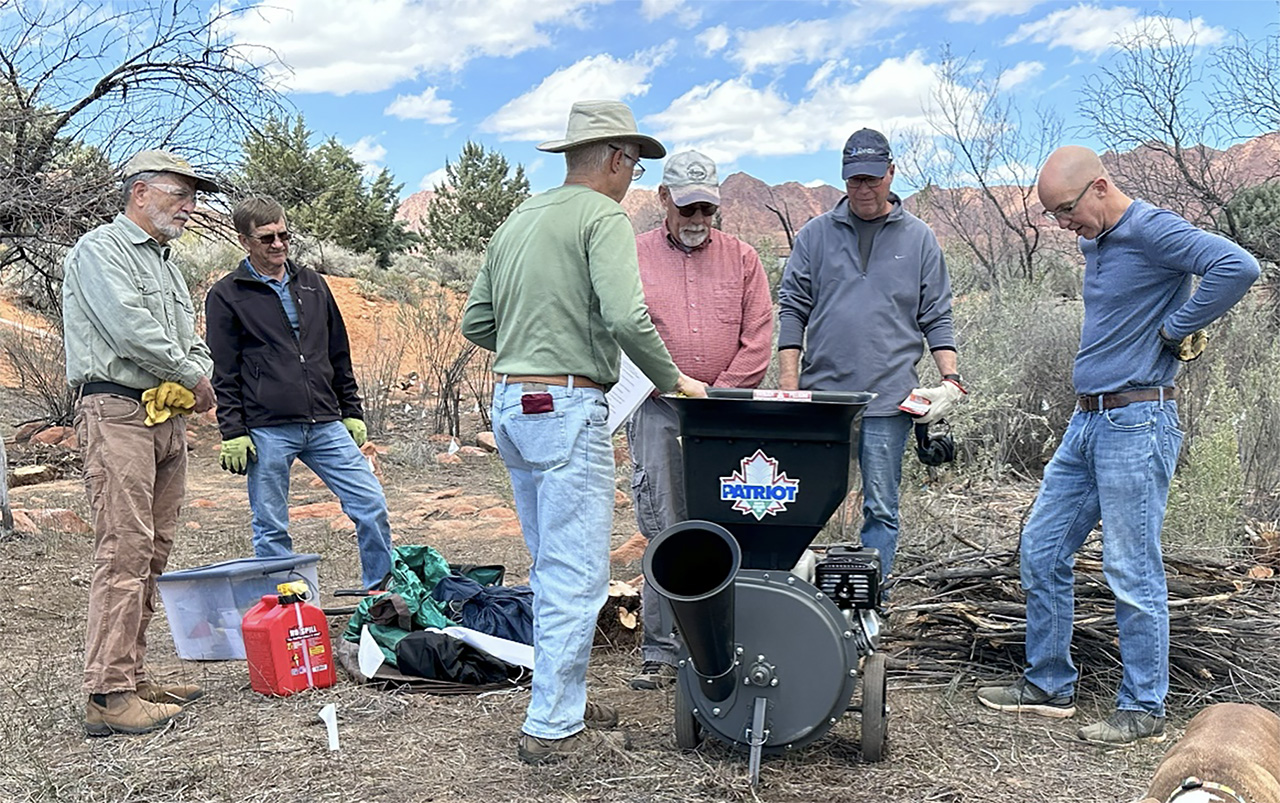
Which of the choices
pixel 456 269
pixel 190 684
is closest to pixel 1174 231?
pixel 190 684

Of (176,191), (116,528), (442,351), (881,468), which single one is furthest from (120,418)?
(442,351)

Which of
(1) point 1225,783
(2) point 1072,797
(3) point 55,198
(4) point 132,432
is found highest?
(3) point 55,198

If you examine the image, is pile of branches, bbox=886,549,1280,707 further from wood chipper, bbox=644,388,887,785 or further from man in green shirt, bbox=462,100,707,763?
man in green shirt, bbox=462,100,707,763

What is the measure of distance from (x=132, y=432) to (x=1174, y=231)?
373 centimetres

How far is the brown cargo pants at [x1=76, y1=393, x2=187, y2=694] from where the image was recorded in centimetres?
414

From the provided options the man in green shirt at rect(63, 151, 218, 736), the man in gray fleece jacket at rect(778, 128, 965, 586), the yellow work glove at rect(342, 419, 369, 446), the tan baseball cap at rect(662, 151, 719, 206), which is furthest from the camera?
the yellow work glove at rect(342, 419, 369, 446)

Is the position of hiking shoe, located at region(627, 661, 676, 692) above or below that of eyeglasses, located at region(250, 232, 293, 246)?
below

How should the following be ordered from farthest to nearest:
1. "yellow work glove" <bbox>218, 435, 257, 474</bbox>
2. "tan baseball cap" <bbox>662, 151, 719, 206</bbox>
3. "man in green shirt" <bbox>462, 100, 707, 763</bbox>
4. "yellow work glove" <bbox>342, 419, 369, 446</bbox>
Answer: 1. "yellow work glove" <bbox>342, 419, 369, 446</bbox>
2. "yellow work glove" <bbox>218, 435, 257, 474</bbox>
3. "tan baseball cap" <bbox>662, 151, 719, 206</bbox>
4. "man in green shirt" <bbox>462, 100, 707, 763</bbox>

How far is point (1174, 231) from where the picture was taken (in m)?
3.83

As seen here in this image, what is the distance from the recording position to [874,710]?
3.68 meters

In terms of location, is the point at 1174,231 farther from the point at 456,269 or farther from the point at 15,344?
the point at 456,269

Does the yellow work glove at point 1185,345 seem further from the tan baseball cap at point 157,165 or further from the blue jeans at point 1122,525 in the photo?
the tan baseball cap at point 157,165

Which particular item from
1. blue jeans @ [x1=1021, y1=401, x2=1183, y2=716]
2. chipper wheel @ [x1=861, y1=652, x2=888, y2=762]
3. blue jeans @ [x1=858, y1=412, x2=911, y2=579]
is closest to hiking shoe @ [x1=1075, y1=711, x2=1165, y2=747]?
blue jeans @ [x1=1021, y1=401, x2=1183, y2=716]

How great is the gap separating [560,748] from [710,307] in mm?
1932
